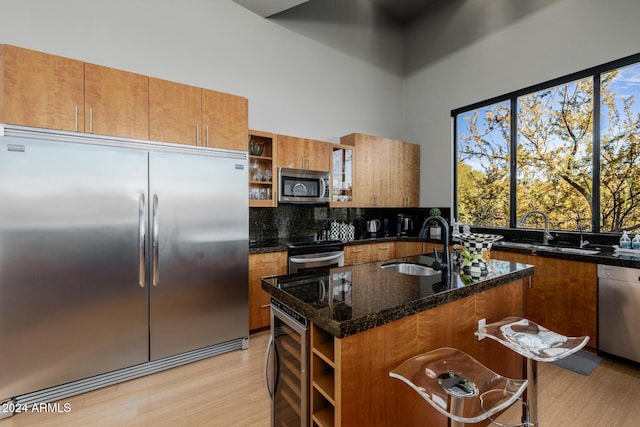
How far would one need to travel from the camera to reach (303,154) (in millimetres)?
3596

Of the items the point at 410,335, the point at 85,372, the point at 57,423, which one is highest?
the point at 410,335

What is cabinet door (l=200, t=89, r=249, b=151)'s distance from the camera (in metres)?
2.59

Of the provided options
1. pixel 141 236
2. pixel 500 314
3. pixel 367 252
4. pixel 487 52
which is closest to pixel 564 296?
pixel 500 314

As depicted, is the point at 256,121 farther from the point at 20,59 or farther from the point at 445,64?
the point at 445,64

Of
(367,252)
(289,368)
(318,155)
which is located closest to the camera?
(289,368)

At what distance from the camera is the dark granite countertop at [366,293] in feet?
3.65

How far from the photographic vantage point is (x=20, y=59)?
1880mm

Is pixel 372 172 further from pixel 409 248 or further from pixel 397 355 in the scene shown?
pixel 397 355

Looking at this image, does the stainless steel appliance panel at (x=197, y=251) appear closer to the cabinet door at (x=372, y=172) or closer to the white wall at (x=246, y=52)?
the white wall at (x=246, y=52)

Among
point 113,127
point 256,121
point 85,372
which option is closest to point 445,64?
point 256,121

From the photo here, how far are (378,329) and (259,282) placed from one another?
201 cm

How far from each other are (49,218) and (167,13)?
2.43 m

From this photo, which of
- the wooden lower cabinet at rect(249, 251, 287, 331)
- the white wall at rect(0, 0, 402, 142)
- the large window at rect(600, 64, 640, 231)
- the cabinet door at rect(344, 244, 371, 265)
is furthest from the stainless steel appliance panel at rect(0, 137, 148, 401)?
the large window at rect(600, 64, 640, 231)

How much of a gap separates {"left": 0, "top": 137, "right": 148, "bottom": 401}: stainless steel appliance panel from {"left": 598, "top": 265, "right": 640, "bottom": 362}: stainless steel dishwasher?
13.0ft
